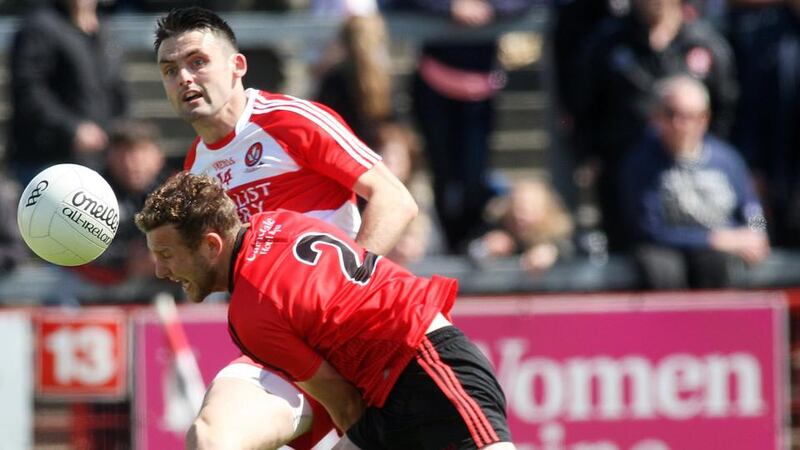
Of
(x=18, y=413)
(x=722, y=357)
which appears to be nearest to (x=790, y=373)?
(x=722, y=357)

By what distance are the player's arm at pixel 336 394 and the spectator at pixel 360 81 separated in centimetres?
343

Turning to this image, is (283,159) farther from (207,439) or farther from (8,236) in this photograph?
(8,236)

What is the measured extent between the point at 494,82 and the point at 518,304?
177 centimetres

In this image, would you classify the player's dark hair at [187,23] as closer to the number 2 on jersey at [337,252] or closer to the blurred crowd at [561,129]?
the number 2 on jersey at [337,252]

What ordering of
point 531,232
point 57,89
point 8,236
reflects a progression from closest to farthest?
point 531,232 → point 8,236 → point 57,89

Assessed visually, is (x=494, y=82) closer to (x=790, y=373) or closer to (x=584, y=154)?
(x=584, y=154)

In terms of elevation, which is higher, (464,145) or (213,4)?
(213,4)

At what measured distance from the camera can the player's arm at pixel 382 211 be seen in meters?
6.21

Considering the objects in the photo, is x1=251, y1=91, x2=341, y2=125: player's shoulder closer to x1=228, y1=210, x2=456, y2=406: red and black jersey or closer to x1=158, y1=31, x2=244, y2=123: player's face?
x1=158, y1=31, x2=244, y2=123: player's face

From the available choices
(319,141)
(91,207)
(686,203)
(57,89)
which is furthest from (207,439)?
(57,89)

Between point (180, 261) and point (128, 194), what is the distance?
11.3 ft

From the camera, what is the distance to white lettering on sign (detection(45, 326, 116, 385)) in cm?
876

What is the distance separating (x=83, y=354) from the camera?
28.8 feet

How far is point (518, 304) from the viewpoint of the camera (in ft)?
28.9
